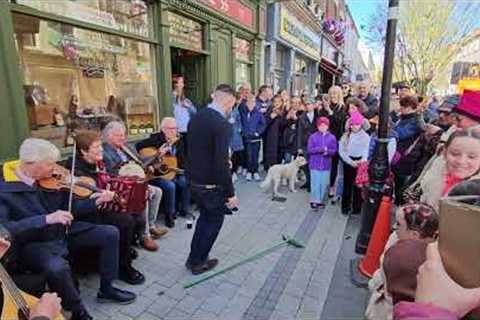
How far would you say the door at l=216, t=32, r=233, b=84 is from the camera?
25.1 feet

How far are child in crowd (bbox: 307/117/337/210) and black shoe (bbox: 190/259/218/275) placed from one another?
7.85 feet

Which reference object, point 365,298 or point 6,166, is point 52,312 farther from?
point 365,298

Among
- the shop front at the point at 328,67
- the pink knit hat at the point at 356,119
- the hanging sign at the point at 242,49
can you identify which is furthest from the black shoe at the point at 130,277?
the shop front at the point at 328,67

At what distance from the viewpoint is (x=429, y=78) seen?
59.9 feet

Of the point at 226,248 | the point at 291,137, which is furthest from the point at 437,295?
the point at 291,137

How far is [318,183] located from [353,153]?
2.56 ft

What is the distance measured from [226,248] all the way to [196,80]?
4481 millimetres

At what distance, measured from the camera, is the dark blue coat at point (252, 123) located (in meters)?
6.75

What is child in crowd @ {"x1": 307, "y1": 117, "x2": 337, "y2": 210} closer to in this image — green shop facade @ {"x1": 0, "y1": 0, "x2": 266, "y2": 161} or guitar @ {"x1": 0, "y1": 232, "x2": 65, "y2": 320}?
green shop facade @ {"x1": 0, "y1": 0, "x2": 266, "y2": 161}

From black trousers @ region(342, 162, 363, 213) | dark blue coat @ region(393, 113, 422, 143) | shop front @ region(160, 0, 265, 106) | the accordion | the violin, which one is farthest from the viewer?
shop front @ region(160, 0, 265, 106)

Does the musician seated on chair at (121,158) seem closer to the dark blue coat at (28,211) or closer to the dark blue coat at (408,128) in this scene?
the dark blue coat at (28,211)

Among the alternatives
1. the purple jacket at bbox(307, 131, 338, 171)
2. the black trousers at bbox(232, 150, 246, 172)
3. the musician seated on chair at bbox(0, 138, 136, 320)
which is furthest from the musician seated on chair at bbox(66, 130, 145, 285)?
the black trousers at bbox(232, 150, 246, 172)

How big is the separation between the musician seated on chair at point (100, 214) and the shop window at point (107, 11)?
1690 millimetres

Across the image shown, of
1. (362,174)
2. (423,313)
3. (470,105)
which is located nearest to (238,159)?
(362,174)
